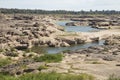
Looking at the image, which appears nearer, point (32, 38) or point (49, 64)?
point (49, 64)

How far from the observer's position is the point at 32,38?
7662 cm

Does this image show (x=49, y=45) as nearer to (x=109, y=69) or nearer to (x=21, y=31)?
(x=21, y=31)

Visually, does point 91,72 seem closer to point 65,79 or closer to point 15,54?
point 65,79

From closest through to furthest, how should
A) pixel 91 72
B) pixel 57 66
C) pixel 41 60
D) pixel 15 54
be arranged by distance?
pixel 91 72 → pixel 57 66 → pixel 41 60 → pixel 15 54

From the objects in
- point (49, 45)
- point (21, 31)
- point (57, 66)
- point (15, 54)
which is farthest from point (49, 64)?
point (21, 31)

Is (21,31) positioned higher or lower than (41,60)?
lower

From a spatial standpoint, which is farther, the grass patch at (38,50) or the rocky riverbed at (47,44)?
the grass patch at (38,50)

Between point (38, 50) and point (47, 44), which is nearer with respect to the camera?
point (38, 50)

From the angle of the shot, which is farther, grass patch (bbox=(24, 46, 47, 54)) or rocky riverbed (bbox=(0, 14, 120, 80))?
grass patch (bbox=(24, 46, 47, 54))

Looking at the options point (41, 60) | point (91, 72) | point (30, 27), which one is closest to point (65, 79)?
point (91, 72)

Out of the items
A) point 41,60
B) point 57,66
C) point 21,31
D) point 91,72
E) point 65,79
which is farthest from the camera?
point 21,31

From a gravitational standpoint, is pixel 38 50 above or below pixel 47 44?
above

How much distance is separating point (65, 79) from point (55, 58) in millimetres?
10126

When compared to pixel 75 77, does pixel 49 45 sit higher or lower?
lower
